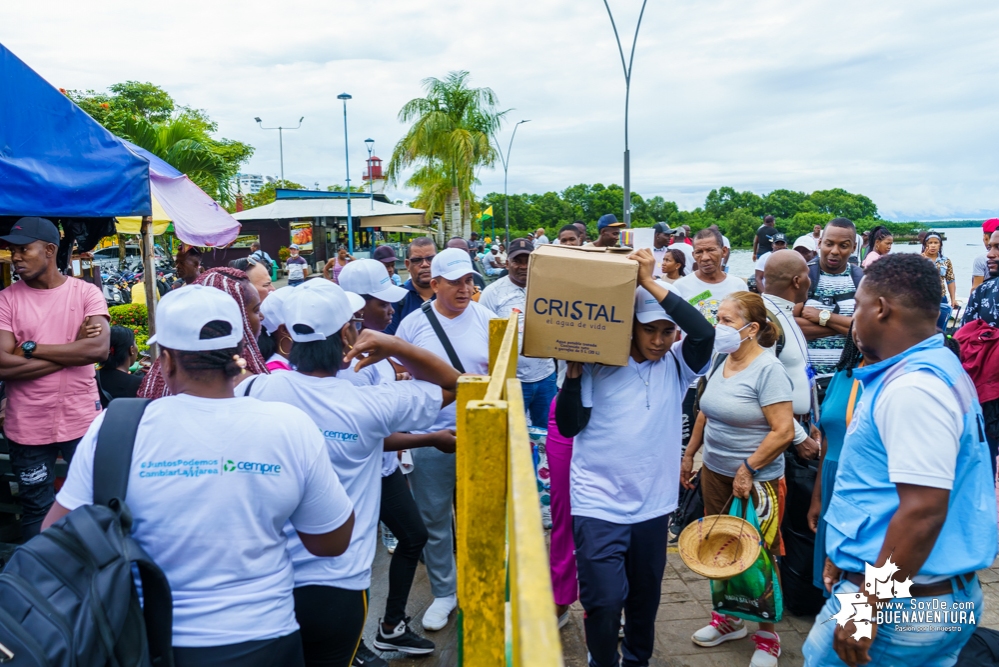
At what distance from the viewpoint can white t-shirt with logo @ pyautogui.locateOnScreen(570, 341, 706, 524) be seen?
2.88 m

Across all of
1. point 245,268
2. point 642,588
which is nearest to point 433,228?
point 245,268

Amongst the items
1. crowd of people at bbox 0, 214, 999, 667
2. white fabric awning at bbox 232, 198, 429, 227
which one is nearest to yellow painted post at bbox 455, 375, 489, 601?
crowd of people at bbox 0, 214, 999, 667

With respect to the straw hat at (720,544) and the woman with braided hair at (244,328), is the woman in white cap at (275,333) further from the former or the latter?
the straw hat at (720,544)

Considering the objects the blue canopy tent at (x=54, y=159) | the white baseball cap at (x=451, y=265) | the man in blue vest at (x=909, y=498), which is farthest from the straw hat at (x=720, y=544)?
the blue canopy tent at (x=54, y=159)

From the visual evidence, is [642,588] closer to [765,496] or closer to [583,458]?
[583,458]

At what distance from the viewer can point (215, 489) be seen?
1.78 metres

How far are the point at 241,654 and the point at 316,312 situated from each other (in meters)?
1.08

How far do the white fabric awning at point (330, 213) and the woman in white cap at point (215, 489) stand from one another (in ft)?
86.6

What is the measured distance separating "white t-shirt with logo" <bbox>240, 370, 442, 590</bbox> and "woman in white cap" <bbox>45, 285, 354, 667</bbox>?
0.98ft

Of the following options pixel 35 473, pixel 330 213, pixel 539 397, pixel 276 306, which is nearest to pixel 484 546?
pixel 276 306

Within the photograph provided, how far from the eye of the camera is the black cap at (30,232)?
3.64 meters

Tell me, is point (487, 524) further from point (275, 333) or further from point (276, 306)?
point (275, 333)

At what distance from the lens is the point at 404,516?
347 cm

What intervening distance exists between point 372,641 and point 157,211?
262 inches
